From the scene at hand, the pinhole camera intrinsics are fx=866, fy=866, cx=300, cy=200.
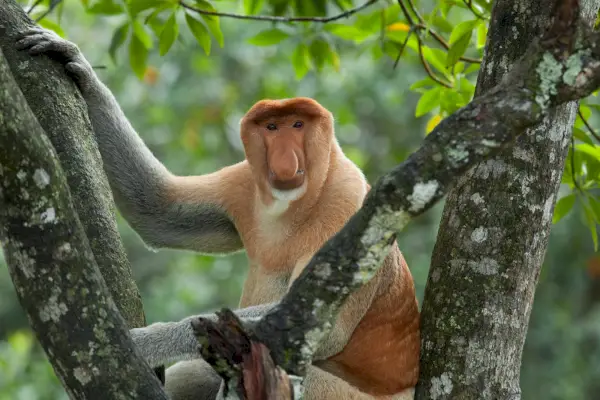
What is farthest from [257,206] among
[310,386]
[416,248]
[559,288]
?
[559,288]

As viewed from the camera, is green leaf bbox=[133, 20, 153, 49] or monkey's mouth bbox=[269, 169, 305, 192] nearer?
monkey's mouth bbox=[269, 169, 305, 192]

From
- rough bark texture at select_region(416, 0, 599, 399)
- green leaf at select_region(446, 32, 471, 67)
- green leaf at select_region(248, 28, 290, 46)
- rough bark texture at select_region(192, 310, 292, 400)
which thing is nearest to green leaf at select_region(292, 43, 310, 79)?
green leaf at select_region(248, 28, 290, 46)

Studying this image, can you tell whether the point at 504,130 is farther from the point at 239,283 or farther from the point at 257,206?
the point at 239,283

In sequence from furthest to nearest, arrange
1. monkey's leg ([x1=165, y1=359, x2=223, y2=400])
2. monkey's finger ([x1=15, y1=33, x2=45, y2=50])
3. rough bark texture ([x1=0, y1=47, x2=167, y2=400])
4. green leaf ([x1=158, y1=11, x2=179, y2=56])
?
green leaf ([x1=158, y1=11, x2=179, y2=56]), monkey's leg ([x1=165, y1=359, x2=223, y2=400]), monkey's finger ([x1=15, y1=33, x2=45, y2=50]), rough bark texture ([x1=0, y1=47, x2=167, y2=400])

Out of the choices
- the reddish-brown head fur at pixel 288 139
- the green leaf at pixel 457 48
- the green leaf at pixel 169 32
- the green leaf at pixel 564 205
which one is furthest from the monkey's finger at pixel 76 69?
the green leaf at pixel 564 205

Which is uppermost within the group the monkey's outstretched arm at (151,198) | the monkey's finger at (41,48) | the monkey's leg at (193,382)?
the monkey's finger at (41,48)

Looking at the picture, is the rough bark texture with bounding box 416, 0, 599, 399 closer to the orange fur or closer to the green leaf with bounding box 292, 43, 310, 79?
the orange fur

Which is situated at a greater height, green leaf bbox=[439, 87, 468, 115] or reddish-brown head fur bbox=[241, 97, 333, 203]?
green leaf bbox=[439, 87, 468, 115]

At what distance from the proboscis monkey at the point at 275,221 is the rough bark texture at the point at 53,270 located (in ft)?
2.78

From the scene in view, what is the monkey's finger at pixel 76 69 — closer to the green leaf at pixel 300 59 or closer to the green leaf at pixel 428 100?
the green leaf at pixel 300 59

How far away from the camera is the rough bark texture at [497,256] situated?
8.58 ft

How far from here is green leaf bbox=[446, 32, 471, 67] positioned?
10.3 ft

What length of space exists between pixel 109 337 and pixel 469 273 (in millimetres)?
1171

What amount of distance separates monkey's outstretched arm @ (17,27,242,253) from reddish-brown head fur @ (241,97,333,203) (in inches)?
14.5
